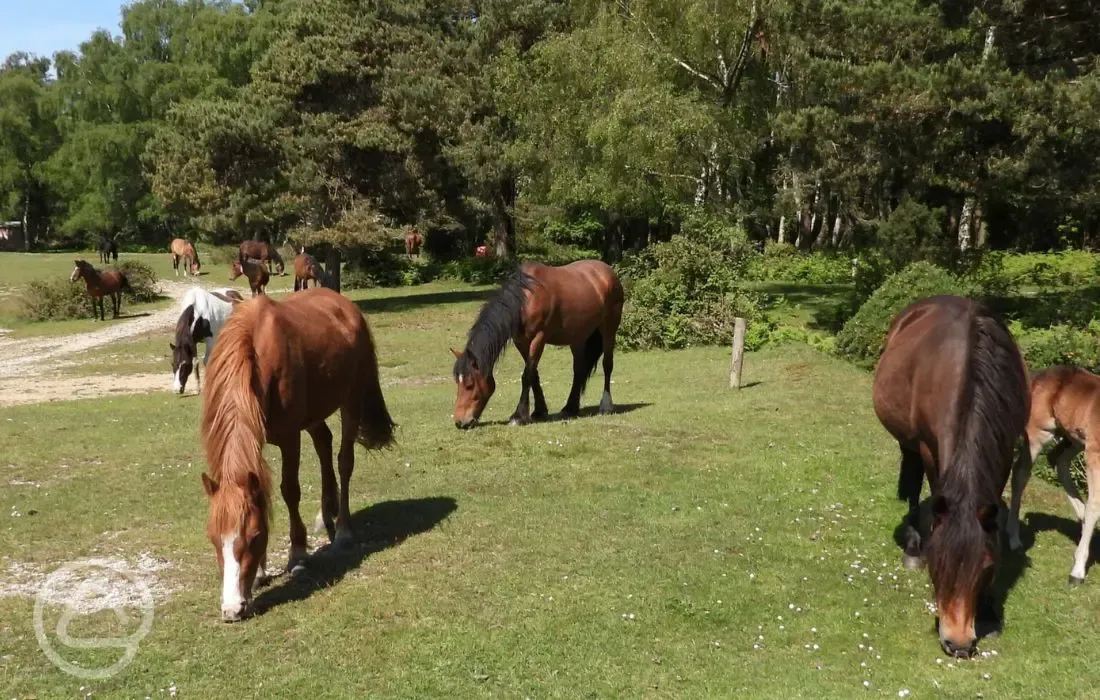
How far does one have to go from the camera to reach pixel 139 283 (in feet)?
105

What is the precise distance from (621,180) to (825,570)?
22.3 meters

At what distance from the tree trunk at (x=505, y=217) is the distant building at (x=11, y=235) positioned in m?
51.6

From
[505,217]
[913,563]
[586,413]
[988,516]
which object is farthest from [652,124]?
[988,516]

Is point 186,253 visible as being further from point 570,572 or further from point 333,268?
point 570,572

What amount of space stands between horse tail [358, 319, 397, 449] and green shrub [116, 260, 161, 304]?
2713 centimetres

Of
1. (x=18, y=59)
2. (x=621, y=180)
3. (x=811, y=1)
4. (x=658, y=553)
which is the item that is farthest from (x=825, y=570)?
(x=18, y=59)

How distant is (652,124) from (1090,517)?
20518mm

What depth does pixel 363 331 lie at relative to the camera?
7.68 metres

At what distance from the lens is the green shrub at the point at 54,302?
28.4 metres

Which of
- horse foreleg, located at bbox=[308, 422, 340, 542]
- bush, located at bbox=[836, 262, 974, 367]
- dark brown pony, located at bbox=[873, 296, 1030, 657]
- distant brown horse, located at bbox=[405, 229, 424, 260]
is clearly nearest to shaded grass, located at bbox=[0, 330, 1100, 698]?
horse foreleg, located at bbox=[308, 422, 340, 542]

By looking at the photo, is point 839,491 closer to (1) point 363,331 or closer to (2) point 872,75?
(1) point 363,331

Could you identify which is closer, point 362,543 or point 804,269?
point 362,543

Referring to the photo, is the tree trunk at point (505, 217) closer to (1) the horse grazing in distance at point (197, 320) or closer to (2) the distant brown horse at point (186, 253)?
(2) the distant brown horse at point (186, 253)

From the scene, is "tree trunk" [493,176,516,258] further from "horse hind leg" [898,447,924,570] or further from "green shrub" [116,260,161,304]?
"horse hind leg" [898,447,924,570]
